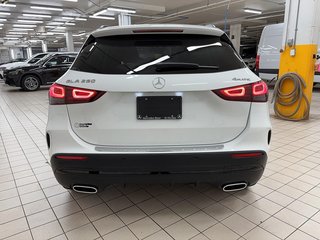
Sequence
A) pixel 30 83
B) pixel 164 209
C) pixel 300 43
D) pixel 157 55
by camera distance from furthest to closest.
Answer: pixel 30 83 → pixel 300 43 → pixel 164 209 → pixel 157 55

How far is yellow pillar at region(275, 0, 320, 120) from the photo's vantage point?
181 inches

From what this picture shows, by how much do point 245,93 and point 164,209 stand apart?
3.68 feet

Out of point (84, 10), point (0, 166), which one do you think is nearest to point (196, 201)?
point (0, 166)

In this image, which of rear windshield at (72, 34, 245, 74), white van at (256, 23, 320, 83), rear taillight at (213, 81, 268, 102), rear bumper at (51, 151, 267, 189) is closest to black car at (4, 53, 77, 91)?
white van at (256, 23, 320, 83)

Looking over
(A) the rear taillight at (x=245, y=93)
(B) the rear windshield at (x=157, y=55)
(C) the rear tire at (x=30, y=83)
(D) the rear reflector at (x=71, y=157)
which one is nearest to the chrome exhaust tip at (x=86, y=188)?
(D) the rear reflector at (x=71, y=157)

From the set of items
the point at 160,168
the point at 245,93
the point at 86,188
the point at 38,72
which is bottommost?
the point at 86,188

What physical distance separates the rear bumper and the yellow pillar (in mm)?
3934

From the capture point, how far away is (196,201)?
2.19m

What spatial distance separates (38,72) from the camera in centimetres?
1018

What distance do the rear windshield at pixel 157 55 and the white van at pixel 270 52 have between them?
24.9ft

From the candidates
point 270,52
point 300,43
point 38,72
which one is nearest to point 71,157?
point 300,43

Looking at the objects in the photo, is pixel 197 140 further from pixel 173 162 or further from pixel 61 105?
pixel 61 105

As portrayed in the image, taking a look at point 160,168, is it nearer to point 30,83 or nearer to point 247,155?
point 247,155

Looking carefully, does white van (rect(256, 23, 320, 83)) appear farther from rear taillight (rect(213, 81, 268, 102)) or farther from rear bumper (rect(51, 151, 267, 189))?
rear bumper (rect(51, 151, 267, 189))
